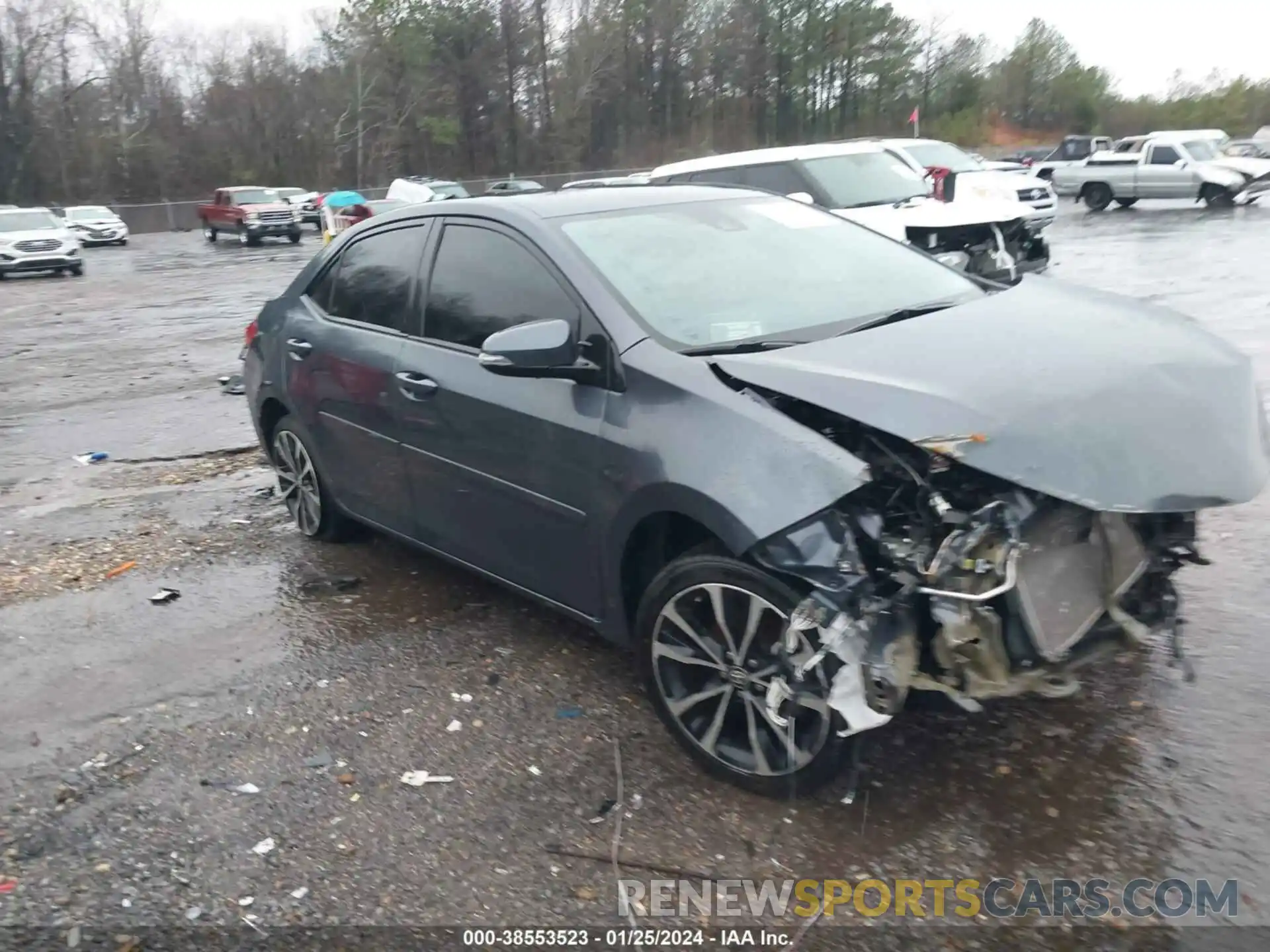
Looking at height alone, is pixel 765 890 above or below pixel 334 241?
below

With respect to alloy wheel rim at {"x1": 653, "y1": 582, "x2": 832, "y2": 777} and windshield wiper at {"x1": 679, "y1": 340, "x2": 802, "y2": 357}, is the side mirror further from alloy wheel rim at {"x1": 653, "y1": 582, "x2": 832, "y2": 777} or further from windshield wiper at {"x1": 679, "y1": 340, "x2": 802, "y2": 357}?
alloy wheel rim at {"x1": 653, "y1": 582, "x2": 832, "y2": 777}

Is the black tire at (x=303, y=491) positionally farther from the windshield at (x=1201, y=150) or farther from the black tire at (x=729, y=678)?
the windshield at (x=1201, y=150)

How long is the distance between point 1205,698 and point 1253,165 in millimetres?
25707

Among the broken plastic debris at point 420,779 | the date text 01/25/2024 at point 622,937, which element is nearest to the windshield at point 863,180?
the broken plastic debris at point 420,779

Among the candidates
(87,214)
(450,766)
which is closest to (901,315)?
(450,766)

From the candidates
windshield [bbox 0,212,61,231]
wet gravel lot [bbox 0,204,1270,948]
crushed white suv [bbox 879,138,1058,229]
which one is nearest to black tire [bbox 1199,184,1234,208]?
crushed white suv [bbox 879,138,1058,229]

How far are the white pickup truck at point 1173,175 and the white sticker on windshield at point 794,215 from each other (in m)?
24.1

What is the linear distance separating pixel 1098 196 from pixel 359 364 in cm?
2677

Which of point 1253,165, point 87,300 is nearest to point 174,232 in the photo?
point 87,300

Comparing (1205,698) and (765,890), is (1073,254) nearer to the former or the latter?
(1205,698)

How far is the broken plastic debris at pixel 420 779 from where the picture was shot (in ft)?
11.7

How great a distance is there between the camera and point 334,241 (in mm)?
5438

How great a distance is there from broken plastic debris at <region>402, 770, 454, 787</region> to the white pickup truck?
26435 millimetres

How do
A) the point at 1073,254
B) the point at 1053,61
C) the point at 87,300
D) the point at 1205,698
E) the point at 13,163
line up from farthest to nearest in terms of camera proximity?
the point at 1053,61 → the point at 13,163 → the point at 87,300 → the point at 1073,254 → the point at 1205,698
